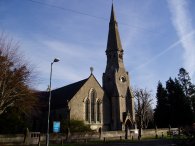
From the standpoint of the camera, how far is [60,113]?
45.1 metres

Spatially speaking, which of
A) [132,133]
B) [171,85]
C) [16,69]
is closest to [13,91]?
[16,69]

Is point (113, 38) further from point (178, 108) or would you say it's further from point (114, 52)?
point (178, 108)

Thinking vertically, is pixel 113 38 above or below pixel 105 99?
above

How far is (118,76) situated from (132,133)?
12901 mm

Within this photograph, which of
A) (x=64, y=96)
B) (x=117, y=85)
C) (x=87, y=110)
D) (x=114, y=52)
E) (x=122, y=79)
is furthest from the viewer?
(x=114, y=52)

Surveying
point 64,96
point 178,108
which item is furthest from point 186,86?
point 64,96

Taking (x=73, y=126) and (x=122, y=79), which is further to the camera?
(x=122, y=79)

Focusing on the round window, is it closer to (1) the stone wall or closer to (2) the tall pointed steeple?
(2) the tall pointed steeple

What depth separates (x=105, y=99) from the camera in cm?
4975

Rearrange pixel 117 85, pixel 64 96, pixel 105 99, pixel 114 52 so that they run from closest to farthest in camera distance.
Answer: pixel 64 96, pixel 105 99, pixel 117 85, pixel 114 52

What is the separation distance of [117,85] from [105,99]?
381cm

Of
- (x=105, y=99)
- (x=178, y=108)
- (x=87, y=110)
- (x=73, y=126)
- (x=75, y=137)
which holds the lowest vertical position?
(x=75, y=137)

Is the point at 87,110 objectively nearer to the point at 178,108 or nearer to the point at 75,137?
the point at 75,137

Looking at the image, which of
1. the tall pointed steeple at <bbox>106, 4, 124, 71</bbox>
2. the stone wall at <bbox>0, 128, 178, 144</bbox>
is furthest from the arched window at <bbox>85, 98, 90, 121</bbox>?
the tall pointed steeple at <bbox>106, 4, 124, 71</bbox>
